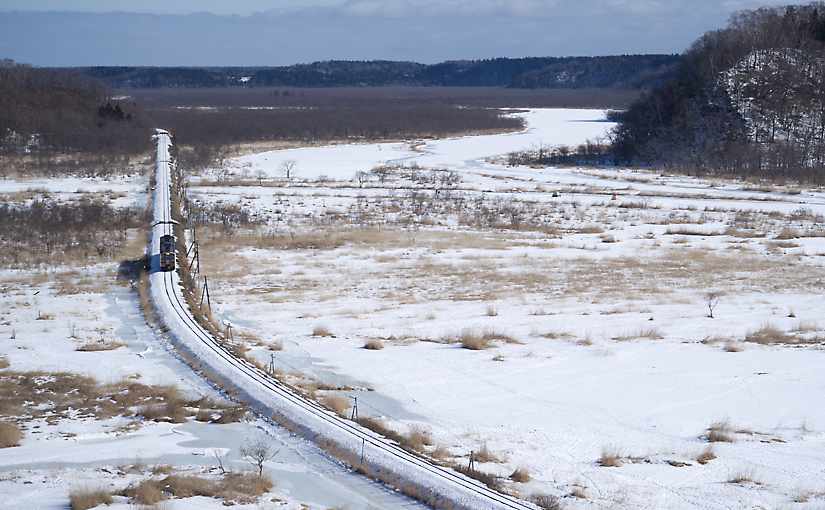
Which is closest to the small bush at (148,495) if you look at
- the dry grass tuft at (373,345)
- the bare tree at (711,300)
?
the dry grass tuft at (373,345)

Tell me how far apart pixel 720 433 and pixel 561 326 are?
746 centimetres

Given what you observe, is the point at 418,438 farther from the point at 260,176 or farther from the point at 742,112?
the point at 742,112

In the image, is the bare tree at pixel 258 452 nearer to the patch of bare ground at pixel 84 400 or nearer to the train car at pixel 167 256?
the patch of bare ground at pixel 84 400

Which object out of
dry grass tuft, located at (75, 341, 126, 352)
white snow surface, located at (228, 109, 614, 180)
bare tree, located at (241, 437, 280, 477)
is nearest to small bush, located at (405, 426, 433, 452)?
bare tree, located at (241, 437, 280, 477)

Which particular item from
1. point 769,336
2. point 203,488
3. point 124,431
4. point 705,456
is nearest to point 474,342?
point 769,336

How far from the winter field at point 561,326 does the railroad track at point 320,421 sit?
0.60 m

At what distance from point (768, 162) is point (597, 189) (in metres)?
17.5

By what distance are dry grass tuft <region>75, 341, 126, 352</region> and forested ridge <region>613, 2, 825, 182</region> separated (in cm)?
4877

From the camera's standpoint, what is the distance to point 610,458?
11.1 m

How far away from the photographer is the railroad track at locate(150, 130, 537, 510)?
31.2ft

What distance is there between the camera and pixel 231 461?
10.9 meters

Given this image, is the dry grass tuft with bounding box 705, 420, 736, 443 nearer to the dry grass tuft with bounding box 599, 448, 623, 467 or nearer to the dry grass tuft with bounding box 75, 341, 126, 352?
the dry grass tuft with bounding box 599, 448, 623, 467

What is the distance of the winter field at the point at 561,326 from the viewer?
11344 mm

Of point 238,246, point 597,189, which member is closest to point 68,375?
point 238,246
